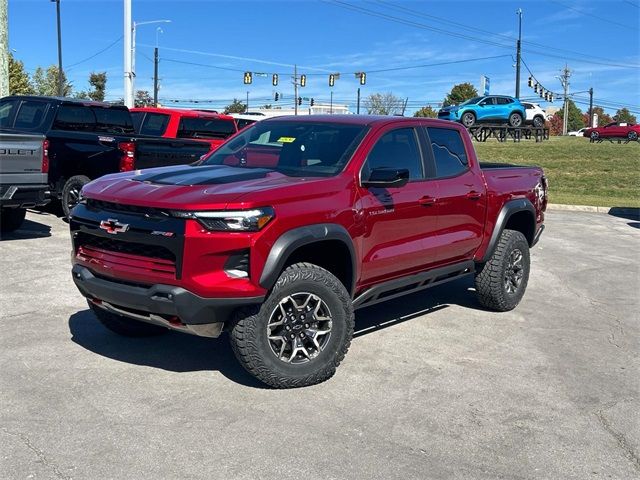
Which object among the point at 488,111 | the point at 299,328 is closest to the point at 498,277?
the point at 299,328

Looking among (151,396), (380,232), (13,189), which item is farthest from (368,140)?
(13,189)

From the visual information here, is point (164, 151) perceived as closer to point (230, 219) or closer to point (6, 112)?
point (6, 112)

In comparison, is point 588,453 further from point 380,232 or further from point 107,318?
point 107,318

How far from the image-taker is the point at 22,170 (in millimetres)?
8641

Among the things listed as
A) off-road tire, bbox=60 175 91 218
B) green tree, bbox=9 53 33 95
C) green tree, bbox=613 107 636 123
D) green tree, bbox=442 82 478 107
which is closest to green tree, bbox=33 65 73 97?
green tree, bbox=9 53 33 95

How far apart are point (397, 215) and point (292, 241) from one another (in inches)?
47.1

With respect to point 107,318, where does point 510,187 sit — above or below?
above

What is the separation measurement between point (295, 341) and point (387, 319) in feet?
6.59

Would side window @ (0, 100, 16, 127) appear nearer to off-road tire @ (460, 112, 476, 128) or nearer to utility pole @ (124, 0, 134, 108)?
utility pole @ (124, 0, 134, 108)

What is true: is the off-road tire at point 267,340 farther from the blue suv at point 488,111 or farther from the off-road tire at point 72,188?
the blue suv at point 488,111

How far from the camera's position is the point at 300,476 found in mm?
3320

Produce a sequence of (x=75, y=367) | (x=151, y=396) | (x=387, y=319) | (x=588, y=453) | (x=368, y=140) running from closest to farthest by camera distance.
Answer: (x=588, y=453), (x=151, y=396), (x=75, y=367), (x=368, y=140), (x=387, y=319)

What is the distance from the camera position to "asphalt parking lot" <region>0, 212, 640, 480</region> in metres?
3.48

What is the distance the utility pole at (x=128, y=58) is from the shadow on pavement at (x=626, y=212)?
46.6 feet
